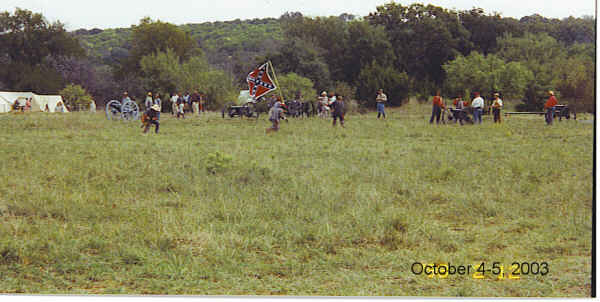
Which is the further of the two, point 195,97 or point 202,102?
point 202,102

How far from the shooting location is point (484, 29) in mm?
6465

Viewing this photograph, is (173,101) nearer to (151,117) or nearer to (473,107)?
(151,117)

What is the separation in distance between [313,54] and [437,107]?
188cm

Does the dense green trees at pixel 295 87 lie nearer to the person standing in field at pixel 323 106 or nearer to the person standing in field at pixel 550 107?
the person standing in field at pixel 323 106

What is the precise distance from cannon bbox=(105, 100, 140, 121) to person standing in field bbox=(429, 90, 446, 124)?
448 centimetres

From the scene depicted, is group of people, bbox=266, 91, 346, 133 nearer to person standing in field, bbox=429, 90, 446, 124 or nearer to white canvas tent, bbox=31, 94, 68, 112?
person standing in field, bbox=429, 90, 446, 124

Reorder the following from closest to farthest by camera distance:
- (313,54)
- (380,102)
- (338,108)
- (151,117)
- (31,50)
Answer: (380,102) → (31,50) → (313,54) → (151,117) → (338,108)

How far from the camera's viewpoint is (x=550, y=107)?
640 centimetres

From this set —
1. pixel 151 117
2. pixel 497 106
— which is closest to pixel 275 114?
pixel 151 117

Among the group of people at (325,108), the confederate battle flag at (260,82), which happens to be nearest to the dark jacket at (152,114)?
the confederate battle flag at (260,82)

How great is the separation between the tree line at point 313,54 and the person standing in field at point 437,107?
0.14 metres

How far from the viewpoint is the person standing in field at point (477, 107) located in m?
6.62

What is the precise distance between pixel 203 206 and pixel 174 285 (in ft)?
5.90

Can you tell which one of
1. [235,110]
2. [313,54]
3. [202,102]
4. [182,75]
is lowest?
[235,110]
